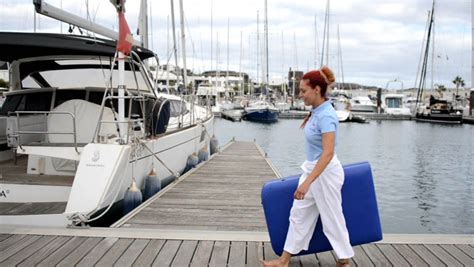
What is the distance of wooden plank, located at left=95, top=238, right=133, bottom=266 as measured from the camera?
4293mm

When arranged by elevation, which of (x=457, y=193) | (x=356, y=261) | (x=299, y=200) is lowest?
(x=457, y=193)

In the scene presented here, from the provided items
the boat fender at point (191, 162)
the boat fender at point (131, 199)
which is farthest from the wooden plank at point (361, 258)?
the boat fender at point (191, 162)

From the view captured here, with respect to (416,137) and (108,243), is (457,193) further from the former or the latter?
(416,137)

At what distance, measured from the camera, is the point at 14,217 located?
232 inches

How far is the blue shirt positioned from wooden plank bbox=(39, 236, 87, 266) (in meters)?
2.50

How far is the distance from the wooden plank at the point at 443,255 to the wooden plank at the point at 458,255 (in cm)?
5

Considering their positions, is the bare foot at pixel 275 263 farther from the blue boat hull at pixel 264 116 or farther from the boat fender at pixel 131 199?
the blue boat hull at pixel 264 116

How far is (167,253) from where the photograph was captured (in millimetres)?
4543

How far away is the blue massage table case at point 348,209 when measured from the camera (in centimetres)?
409

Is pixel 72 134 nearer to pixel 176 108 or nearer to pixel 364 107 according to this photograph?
pixel 176 108

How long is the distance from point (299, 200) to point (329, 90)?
967mm

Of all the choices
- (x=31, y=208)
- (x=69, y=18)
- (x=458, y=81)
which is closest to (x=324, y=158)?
(x=31, y=208)

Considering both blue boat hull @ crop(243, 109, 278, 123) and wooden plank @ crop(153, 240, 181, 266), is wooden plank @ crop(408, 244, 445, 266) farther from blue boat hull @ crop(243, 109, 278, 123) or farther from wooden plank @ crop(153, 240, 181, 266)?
blue boat hull @ crop(243, 109, 278, 123)

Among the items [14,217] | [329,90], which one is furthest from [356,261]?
[14,217]
